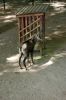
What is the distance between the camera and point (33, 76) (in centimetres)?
812

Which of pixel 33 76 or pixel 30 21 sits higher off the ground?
pixel 30 21

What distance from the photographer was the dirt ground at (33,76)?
7.16m

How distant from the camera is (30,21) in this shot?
9.43 metres

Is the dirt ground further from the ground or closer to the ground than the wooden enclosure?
closer to the ground

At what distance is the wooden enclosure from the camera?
9.24 metres

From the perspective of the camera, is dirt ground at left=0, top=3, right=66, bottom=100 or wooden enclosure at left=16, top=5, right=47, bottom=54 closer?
dirt ground at left=0, top=3, right=66, bottom=100

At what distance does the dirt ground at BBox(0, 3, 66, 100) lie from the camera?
7160 mm

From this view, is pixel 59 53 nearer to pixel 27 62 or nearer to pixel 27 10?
pixel 27 62

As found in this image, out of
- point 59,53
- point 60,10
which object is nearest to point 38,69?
point 59,53

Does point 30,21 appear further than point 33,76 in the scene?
Yes

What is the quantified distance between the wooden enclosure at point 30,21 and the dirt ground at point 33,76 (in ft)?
2.90

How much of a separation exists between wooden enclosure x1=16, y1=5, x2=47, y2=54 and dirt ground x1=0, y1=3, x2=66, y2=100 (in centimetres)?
88

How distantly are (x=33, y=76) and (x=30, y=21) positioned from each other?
2330 millimetres

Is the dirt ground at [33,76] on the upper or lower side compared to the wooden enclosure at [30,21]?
lower
